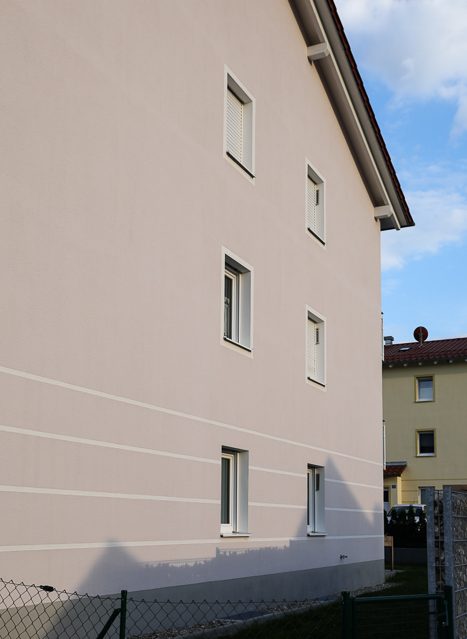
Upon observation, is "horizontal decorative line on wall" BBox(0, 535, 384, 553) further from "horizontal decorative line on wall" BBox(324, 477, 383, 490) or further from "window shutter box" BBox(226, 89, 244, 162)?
"window shutter box" BBox(226, 89, 244, 162)

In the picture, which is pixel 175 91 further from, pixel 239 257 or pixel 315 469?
pixel 315 469

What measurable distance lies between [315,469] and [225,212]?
5.69 m

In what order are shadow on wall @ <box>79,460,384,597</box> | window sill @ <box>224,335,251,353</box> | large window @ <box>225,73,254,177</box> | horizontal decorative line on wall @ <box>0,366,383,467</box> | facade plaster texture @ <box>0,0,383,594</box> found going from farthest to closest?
large window @ <box>225,73,254,177</box> → window sill @ <box>224,335,251,353</box> → shadow on wall @ <box>79,460,384,597</box> → facade plaster texture @ <box>0,0,383,594</box> → horizontal decorative line on wall @ <box>0,366,383,467</box>

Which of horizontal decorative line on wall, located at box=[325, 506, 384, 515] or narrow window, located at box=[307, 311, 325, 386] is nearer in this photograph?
narrow window, located at box=[307, 311, 325, 386]

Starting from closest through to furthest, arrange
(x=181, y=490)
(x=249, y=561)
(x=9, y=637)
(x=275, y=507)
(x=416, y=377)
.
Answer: (x=9, y=637), (x=181, y=490), (x=249, y=561), (x=275, y=507), (x=416, y=377)

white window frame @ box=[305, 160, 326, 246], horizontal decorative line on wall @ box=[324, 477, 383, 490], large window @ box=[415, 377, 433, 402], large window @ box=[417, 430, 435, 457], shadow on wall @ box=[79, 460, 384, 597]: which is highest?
white window frame @ box=[305, 160, 326, 246]

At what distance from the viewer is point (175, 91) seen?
1171 cm

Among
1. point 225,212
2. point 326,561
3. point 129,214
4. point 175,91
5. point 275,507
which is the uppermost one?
point 175,91

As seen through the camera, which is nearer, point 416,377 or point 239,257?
point 239,257

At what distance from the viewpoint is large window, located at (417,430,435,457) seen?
131ft

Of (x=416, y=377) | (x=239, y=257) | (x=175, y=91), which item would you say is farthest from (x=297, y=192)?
Answer: (x=416, y=377)

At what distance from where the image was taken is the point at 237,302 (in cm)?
1362

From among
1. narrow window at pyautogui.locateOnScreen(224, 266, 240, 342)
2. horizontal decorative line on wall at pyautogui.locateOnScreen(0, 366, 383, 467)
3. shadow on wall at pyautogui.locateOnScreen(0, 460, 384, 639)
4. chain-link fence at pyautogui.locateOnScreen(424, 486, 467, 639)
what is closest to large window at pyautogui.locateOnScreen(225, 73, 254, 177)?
narrow window at pyautogui.locateOnScreen(224, 266, 240, 342)

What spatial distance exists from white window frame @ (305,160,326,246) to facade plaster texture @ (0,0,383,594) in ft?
1.20
